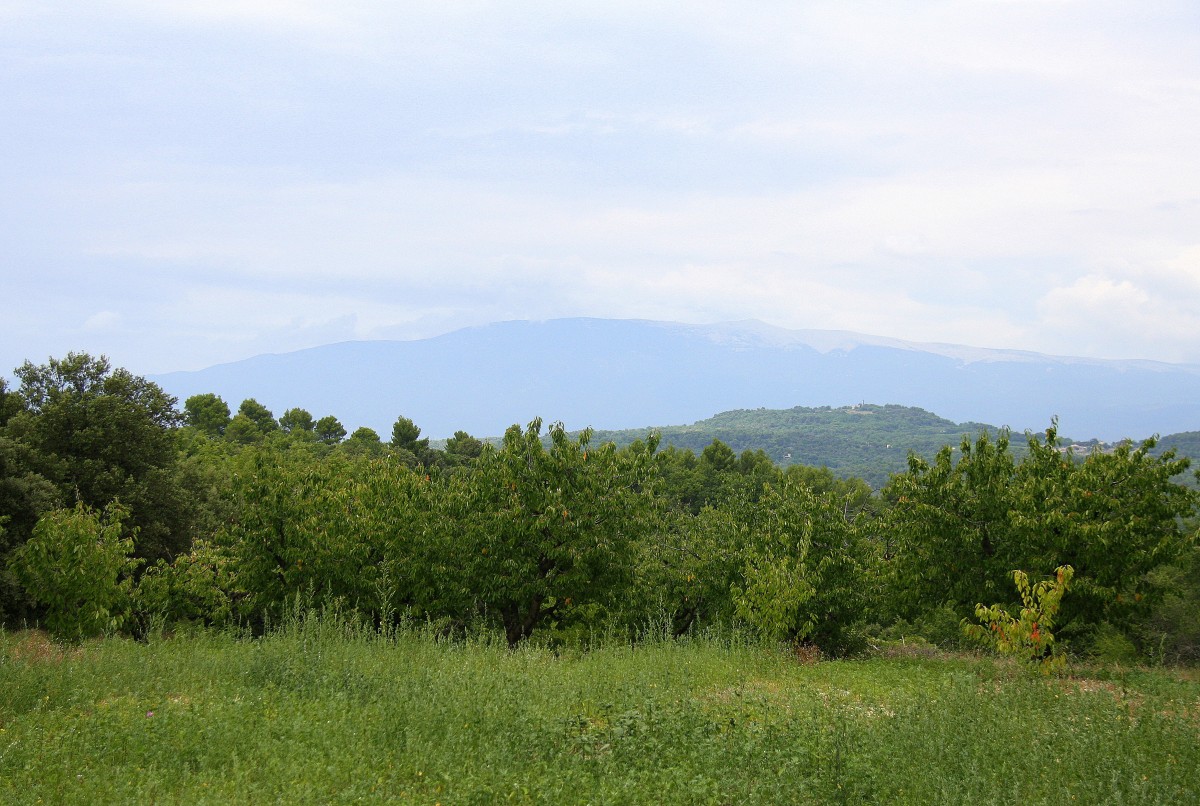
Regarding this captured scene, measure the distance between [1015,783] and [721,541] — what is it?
58.6 ft

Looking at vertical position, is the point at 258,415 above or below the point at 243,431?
above

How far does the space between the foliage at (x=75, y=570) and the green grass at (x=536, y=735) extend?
22.1 ft

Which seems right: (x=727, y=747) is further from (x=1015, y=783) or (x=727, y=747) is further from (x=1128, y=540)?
(x=1128, y=540)

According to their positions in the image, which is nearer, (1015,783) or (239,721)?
(1015,783)

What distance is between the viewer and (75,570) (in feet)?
53.8

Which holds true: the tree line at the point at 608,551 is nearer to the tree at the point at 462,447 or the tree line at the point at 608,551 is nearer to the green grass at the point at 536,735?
the green grass at the point at 536,735

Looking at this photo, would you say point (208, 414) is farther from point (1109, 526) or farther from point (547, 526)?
point (1109, 526)

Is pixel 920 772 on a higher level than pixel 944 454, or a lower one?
lower

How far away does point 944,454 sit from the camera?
19391 millimetres

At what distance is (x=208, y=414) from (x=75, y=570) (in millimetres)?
66569

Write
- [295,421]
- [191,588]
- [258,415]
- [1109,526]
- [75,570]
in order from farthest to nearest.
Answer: [295,421], [258,415], [191,588], [1109,526], [75,570]

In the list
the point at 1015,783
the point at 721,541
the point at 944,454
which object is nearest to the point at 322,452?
the point at 721,541

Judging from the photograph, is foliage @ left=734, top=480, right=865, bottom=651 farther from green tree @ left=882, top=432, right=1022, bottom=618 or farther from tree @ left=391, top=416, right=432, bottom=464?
tree @ left=391, top=416, right=432, bottom=464

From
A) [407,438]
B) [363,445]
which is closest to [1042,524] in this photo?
[363,445]
